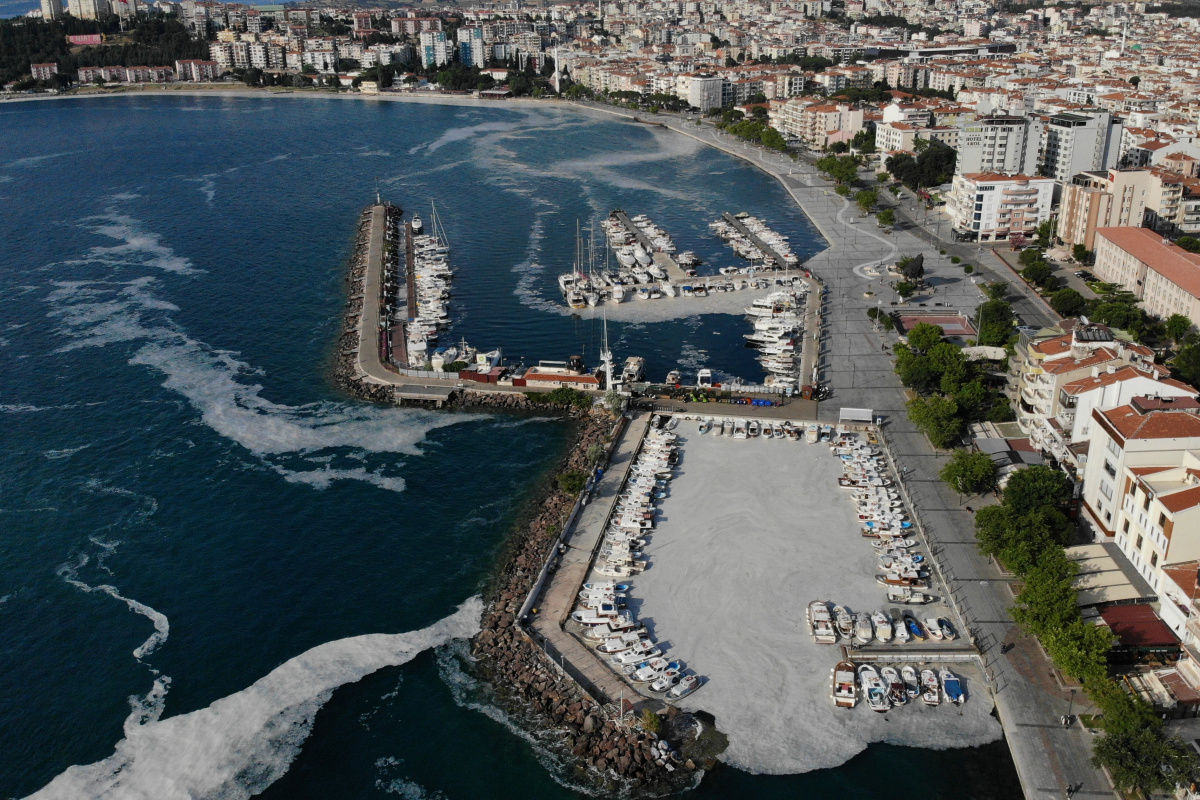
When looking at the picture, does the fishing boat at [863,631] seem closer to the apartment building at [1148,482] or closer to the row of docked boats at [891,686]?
the row of docked boats at [891,686]

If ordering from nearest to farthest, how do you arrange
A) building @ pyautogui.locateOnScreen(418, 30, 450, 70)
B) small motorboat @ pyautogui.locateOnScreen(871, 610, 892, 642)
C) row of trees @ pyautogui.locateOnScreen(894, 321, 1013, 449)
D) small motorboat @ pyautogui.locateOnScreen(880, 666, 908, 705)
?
small motorboat @ pyautogui.locateOnScreen(880, 666, 908, 705) → small motorboat @ pyautogui.locateOnScreen(871, 610, 892, 642) → row of trees @ pyautogui.locateOnScreen(894, 321, 1013, 449) → building @ pyautogui.locateOnScreen(418, 30, 450, 70)

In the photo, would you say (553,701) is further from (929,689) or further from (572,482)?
(572,482)

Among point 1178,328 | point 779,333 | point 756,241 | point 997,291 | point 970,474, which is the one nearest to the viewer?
point 970,474

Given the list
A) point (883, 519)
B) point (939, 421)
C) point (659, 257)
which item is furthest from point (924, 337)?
point (659, 257)

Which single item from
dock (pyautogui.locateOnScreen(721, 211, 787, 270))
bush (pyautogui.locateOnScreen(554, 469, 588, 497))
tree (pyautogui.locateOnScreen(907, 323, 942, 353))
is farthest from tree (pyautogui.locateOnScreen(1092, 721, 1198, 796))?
dock (pyautogui.locateOnScreen(721, 211, 787, 270))

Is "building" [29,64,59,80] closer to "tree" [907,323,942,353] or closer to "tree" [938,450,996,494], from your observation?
"tree" [907,323,942,353]

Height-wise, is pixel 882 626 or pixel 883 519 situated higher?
pixel 883 519

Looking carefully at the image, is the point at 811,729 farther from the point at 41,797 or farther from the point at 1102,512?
the point at 41,797

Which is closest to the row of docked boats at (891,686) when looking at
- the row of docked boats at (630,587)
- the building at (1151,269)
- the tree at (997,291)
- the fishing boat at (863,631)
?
A: the fishing boat at (863,631)

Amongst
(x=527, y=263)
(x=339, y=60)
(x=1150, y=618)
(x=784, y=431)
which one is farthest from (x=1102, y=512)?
(x=339, y=60)
